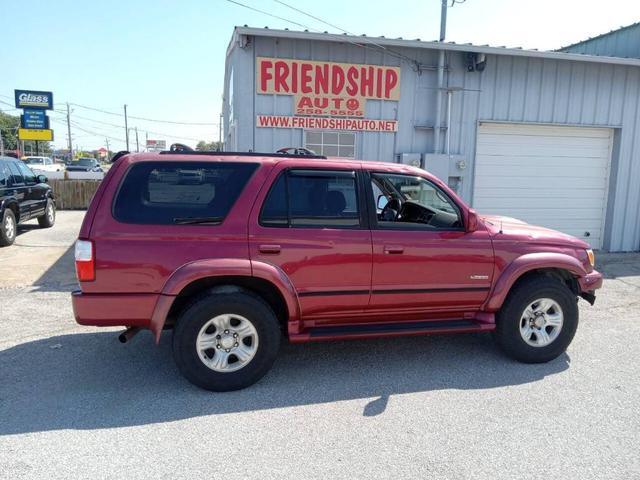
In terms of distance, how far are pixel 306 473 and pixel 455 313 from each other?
2188mm

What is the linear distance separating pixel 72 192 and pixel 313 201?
1579 centimetres

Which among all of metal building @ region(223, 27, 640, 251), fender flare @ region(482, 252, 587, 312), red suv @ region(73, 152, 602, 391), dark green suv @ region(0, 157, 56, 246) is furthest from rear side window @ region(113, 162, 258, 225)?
dark green suv @ region(0, 157, 56, 246)

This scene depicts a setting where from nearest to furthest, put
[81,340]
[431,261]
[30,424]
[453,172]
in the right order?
[30,424] → [431,261] → [81,340] → [453,172]

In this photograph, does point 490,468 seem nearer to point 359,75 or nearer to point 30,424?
point 30,424

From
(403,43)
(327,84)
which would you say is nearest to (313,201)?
(327,84)

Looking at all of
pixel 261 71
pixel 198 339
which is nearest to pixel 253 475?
pixel 198 339

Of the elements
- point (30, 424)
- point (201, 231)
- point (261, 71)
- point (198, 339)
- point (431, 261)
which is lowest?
point (30, 424)

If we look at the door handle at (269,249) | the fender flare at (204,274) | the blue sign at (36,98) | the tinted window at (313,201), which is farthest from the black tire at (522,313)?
the blue sign at (36,98)

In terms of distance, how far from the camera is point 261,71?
26.1ft

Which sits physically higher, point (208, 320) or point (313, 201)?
point (313, 201)

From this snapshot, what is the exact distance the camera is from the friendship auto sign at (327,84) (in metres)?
8.01

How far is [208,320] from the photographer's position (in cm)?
369

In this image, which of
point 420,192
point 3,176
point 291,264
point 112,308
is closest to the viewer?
point 112,308

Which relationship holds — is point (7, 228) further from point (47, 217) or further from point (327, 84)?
point (327, 84)
